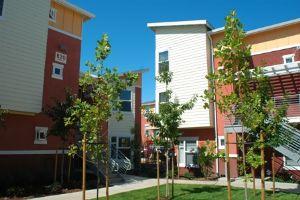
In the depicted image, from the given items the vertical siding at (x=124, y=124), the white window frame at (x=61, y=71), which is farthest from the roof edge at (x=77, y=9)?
the vertical siding at (x=124, y=124)

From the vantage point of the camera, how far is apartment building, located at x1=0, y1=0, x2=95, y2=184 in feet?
55.6

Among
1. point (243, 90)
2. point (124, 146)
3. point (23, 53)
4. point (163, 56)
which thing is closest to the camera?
Answer: point (243, 90)

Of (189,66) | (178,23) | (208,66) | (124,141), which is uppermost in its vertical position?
(178,23)

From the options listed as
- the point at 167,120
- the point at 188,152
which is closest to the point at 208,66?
the point at 188,152

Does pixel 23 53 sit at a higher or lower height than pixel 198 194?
higher

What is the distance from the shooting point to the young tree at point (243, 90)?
1020 cm

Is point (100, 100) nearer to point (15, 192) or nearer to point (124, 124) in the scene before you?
point (15, 192)

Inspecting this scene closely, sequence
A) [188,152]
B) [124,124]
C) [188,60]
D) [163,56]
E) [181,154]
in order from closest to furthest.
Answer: [188,60], [188,152], [181,154], [163,56], [124,124]

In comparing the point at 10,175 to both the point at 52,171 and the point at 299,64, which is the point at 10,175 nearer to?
the point at 52,171

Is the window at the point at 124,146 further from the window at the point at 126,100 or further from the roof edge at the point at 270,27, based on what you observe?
the roof edge at the point at 270,27

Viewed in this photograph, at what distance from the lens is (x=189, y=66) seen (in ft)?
77.8

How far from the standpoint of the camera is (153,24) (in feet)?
86.0

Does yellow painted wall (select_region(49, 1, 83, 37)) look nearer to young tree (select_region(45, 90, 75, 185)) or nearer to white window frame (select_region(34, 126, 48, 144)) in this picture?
young tree (select_region(45, 90, 75, 185))

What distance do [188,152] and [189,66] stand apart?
6.03 metres
